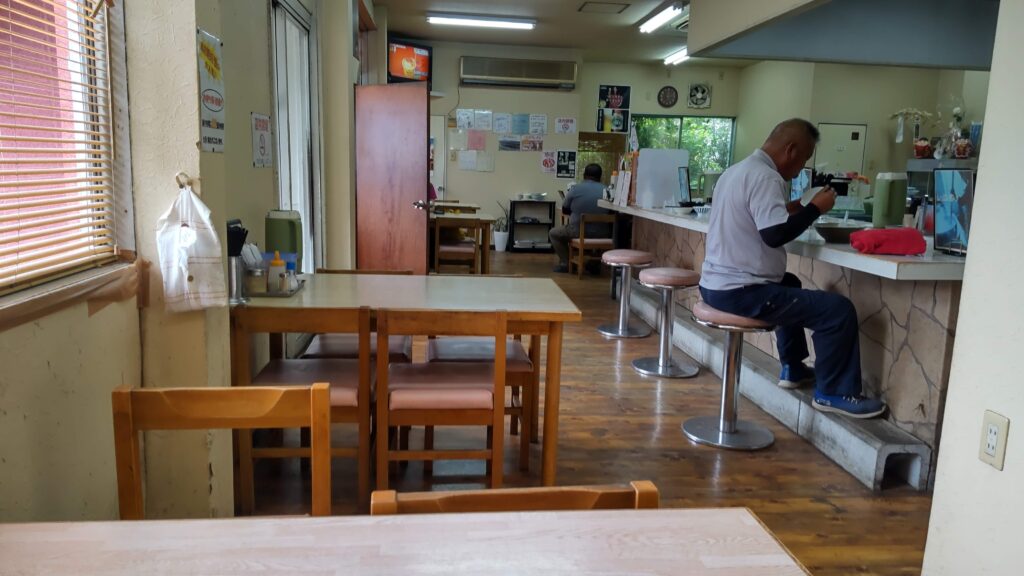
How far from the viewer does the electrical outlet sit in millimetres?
1793

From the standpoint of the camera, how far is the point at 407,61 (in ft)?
29.0

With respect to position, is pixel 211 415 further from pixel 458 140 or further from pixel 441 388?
pixel 458 140

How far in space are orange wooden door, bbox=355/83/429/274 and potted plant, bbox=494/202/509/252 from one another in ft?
15.3

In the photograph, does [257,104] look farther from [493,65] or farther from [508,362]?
[493,65]

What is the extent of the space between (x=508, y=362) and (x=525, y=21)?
6312 millimetres

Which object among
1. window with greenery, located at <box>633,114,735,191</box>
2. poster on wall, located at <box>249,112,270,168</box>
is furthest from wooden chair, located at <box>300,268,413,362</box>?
window with greenery, located at <box>633,114,735,191</box>

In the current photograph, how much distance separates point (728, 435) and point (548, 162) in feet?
23.8

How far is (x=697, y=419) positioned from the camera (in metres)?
3.41

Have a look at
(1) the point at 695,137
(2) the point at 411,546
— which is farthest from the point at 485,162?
(2) the point at 411,546

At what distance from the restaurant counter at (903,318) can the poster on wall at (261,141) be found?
95.2 inches

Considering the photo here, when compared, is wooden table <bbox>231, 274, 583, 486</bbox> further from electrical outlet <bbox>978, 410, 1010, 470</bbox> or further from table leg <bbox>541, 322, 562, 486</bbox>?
electrical outlet <bbox>978, 410, 1010, 470</bbox>

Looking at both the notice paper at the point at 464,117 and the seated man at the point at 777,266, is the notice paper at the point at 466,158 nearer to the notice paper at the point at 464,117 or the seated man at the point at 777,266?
the notice paper at the point at 464,117

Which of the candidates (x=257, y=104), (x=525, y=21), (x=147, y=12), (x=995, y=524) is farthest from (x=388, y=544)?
(x=525, y=21)

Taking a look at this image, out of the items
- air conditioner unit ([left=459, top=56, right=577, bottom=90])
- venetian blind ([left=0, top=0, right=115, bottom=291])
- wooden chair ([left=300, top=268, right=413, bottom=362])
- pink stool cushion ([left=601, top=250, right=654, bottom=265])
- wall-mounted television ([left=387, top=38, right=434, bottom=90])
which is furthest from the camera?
air conditioner unit ([left=459, top=56, right=577, bottom=90])
